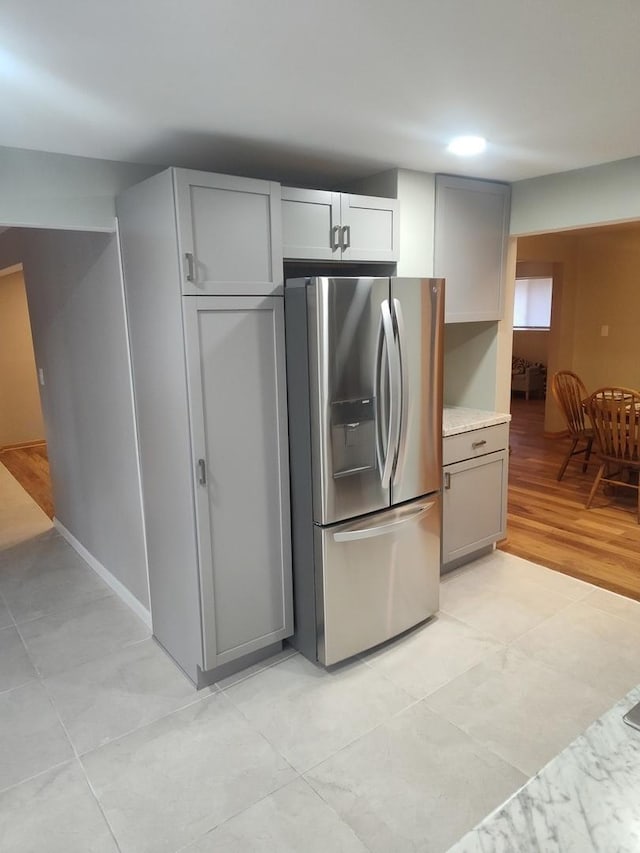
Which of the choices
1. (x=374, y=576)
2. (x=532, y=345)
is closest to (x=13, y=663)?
(x=374, y=576)

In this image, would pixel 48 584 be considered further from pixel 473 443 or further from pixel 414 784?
pixel 473 443

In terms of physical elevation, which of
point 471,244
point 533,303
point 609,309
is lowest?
point 609,309

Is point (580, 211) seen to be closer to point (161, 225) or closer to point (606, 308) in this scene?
point (161, 225)

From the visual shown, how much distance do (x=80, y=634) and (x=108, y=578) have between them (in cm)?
54

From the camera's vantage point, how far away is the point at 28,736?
2.22 m

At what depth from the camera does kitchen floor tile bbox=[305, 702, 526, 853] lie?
5.75 ft

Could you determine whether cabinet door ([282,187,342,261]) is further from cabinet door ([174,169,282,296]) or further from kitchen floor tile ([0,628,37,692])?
kitchen floor tile ([0,628,37,692])

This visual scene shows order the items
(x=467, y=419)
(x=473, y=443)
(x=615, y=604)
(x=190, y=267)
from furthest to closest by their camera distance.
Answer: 1. (x=467, y=419)
2. (x=473, y=443)
3. (x=615, y=604)
4. (x=190, y=267)

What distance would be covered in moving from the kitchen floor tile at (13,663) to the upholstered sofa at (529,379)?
850cm

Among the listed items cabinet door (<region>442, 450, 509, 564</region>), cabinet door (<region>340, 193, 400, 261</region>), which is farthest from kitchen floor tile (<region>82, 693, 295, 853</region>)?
cabinet door (<region>340, 193, 400, 261</region>)

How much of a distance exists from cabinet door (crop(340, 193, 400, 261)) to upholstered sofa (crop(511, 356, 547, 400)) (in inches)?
287

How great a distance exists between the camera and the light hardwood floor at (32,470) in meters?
5.13

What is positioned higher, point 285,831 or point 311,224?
point 311,224

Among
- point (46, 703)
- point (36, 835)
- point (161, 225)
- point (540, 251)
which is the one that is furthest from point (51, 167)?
point (540, 251)
